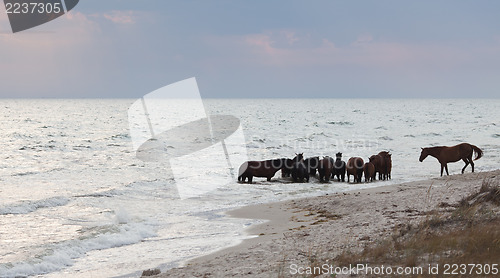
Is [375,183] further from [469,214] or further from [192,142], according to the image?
[192,142]

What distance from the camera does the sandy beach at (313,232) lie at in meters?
7.37

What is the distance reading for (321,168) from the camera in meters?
22.5

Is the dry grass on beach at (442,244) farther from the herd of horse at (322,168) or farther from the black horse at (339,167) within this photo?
the black horse at (339,167)

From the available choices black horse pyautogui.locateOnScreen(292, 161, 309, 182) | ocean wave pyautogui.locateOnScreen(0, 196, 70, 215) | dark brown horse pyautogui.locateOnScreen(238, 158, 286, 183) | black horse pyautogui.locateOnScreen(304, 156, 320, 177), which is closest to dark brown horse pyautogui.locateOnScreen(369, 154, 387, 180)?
black horse pyautogui.locateOnScreen(304, 156, 320, 177)

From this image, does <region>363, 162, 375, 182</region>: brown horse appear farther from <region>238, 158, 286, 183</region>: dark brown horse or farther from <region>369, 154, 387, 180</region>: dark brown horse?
<region>238, 158, 286, 183</region>: dark brown horse

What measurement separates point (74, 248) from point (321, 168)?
1391 centimetres

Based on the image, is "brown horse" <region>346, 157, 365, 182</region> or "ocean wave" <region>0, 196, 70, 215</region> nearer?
"ocean wave" <region>0, 196, 70, 215</region>

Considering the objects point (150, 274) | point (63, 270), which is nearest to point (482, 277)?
point (150, 274)

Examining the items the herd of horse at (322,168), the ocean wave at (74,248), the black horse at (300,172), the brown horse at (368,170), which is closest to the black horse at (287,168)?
the herd of horse at (322,168)

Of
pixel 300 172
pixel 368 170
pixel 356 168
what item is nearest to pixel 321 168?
pixel 300 172

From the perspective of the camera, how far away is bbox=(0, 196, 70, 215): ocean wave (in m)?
16.1

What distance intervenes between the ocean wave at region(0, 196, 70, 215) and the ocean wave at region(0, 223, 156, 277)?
5.28 meters

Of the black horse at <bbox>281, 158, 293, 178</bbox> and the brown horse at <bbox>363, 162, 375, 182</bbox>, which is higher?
the brown horse at <bbox>363, 162, 375, 182</bbox>

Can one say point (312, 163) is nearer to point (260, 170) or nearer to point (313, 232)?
point (260, 170)
